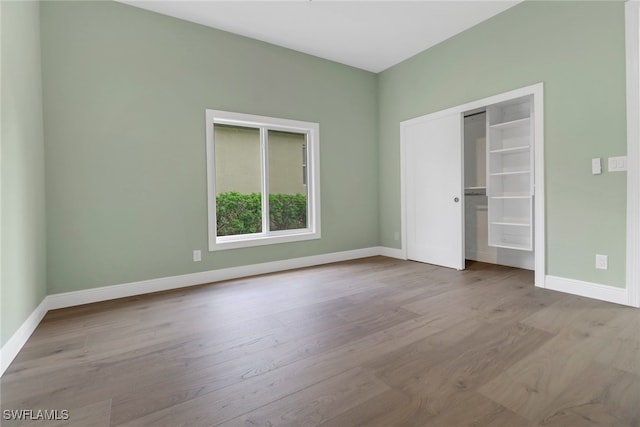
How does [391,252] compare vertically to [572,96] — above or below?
below

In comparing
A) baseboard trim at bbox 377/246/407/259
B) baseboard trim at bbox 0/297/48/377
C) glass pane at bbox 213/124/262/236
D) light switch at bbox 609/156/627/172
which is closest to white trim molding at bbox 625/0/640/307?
light switch at bbox 609/156/627/172

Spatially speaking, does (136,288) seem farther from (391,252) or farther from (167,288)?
(391,252)

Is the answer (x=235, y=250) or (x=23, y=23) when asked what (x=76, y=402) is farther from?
(x=23, y=23)

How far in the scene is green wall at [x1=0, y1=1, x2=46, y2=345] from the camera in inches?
73.3

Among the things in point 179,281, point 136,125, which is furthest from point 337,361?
point 136,125

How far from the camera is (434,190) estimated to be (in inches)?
164

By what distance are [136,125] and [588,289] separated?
4611mm

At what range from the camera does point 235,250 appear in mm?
3701

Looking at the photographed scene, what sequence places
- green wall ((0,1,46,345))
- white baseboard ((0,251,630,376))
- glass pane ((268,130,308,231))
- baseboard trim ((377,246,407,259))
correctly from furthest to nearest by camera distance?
baseboard trim ((377,246,407,259)), glass pane ((268,130,308,231)), white baseboard ((0,251,630,376)), green wall ((0,1,46,345))

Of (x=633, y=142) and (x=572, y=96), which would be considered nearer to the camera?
(x=633, y=142)

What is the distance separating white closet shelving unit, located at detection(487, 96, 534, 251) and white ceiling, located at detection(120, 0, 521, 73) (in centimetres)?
116

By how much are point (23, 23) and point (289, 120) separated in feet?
8.34

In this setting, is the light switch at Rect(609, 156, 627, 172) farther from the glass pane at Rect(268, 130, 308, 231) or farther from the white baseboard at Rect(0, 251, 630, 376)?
the glass pane at Rect(268, 130, 308, 231)

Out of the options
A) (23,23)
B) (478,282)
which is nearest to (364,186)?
(478,282)
